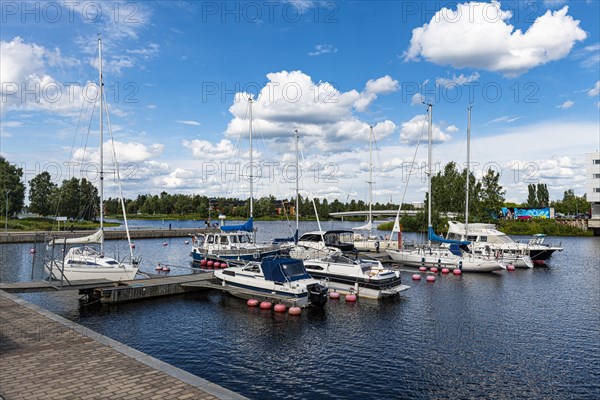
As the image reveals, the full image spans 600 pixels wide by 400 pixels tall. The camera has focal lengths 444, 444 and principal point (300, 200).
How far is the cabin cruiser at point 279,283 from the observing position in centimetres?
2758

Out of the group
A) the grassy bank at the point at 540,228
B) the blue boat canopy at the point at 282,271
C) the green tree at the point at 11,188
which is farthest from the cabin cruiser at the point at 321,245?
the green tree at the point at 11,188

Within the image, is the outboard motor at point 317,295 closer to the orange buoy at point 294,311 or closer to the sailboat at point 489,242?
the orange buoy at point 294,311

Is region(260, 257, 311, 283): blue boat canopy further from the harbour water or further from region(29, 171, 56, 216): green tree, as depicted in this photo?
region(29, 171, 56, 216): green tree

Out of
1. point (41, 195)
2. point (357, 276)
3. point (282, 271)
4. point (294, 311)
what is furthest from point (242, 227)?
point (41, 195)

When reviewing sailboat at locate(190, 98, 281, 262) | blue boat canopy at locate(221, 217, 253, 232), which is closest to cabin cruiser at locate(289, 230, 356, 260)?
sailboat at locate(190, 98, 281, 262)

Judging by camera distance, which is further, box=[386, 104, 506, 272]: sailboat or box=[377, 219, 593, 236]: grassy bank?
box=[377, 219, 593, 236]: grassy bank

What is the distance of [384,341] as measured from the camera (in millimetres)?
21938

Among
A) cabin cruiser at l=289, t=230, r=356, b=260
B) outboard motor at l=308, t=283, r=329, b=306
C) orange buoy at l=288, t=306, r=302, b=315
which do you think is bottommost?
orange buoy at l=288, t=306, r=302, b=315

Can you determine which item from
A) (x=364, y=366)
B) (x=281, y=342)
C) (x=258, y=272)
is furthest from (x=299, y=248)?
(x=364, y=366)

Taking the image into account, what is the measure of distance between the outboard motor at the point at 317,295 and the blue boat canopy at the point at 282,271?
4.92ft

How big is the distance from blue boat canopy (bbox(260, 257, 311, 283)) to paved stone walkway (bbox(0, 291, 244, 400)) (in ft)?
42.3

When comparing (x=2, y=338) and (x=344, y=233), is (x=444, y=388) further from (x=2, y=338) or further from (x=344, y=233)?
(x=344, y=233)

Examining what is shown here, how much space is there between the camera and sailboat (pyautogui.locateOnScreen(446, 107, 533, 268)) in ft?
161

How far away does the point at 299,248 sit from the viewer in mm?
51500
